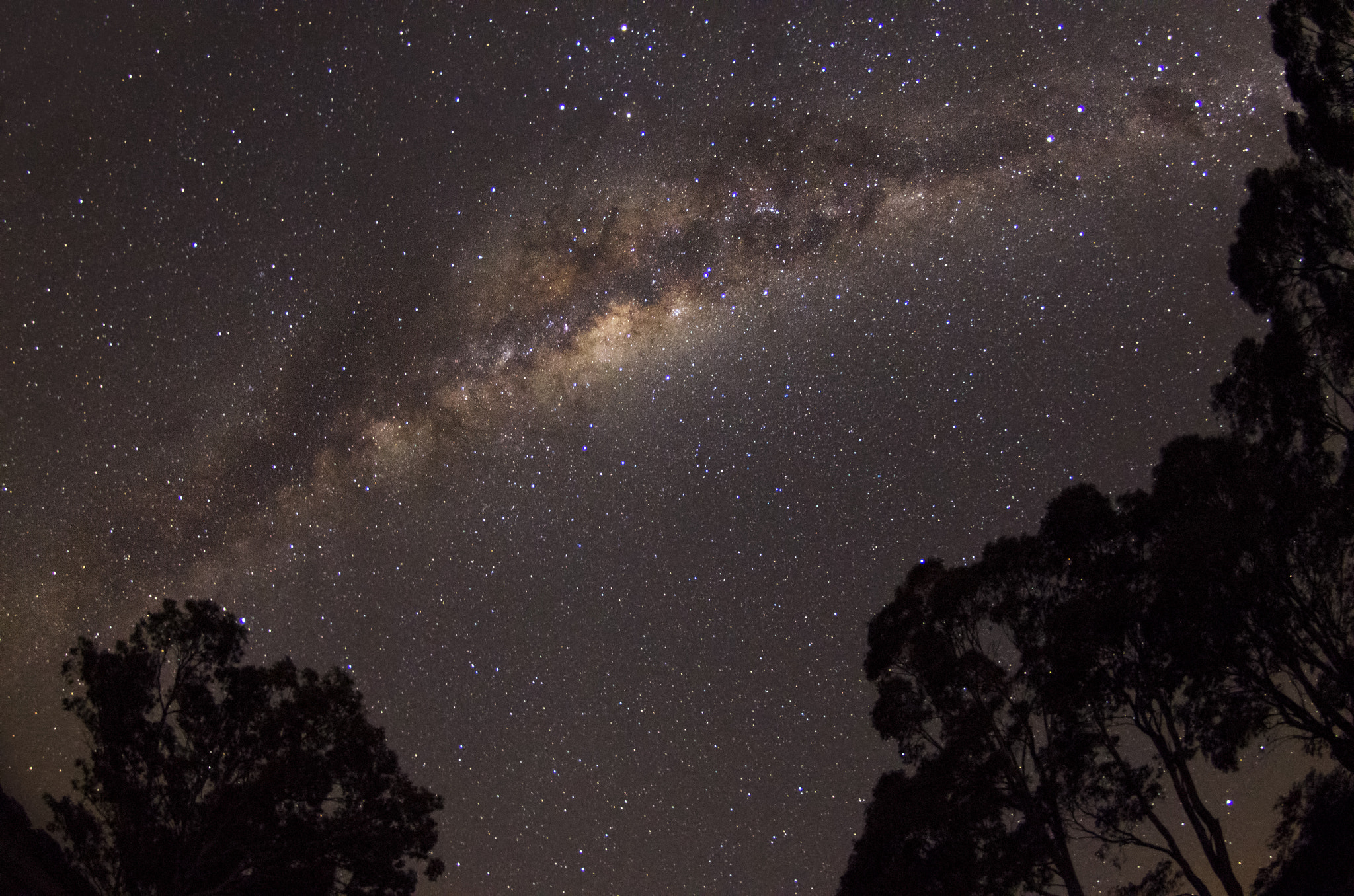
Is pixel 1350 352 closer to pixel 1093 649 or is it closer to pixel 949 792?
pixel 1093 649

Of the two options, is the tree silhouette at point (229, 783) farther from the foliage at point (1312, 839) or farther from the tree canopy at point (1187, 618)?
the foliage at point (1312, 839)

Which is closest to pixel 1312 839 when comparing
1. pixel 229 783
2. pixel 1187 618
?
pixel 1187 618

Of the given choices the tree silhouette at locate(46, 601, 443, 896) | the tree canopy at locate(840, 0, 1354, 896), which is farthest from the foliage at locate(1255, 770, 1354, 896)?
the tree silhouette at locate(46, 601, 443, 896)

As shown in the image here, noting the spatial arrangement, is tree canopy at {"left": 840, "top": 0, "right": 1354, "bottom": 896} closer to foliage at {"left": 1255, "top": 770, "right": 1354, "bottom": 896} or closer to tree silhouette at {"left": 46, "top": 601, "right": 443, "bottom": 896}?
foliage at {"left": 1255, "top": 770, "right": 1354, "bottom": 896}

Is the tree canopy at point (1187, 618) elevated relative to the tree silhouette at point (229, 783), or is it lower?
elevated

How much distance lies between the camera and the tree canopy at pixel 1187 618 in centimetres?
1267

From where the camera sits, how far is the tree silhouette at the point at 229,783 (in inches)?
685

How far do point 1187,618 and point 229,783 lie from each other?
20.0 m

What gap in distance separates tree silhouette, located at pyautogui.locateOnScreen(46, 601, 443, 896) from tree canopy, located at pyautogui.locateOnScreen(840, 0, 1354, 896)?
1167cm

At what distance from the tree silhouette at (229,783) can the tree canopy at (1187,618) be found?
1167 centimetres

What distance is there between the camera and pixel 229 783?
18109mm

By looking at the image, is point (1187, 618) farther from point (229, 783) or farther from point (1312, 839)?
point (229, 783)

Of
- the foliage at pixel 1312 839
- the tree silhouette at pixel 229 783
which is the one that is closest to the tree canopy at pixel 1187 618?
the foliage at pixel 1312 839

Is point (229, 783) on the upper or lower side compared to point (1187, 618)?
lower
